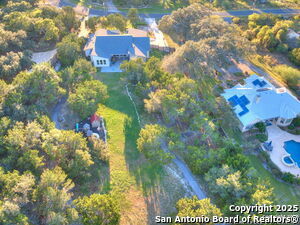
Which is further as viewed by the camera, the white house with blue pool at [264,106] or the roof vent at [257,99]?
the roof vent at [257,99]

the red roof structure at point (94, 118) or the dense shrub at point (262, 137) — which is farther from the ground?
the red roof structure at point (94, 118)

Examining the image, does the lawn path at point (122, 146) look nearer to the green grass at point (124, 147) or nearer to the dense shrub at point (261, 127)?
the green grass at point (124, 147)

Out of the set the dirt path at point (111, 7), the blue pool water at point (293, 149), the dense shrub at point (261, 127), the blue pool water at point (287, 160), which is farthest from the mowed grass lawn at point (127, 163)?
the dirt path at point (111, 7)

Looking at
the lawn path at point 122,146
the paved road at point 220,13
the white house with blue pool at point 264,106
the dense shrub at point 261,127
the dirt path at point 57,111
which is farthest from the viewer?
the paved road at point 220,13

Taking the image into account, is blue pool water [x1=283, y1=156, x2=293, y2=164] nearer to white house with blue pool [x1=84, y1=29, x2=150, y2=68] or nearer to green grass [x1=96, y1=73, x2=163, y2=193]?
green grass [x1=96, y1=73, x2=163, y2=193]

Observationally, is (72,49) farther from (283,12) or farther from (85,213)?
(283,12)

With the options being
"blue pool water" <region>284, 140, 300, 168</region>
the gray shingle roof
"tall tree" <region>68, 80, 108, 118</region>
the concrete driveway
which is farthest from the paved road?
"blue pool water" <region>284, 140, 300, 168</region>
